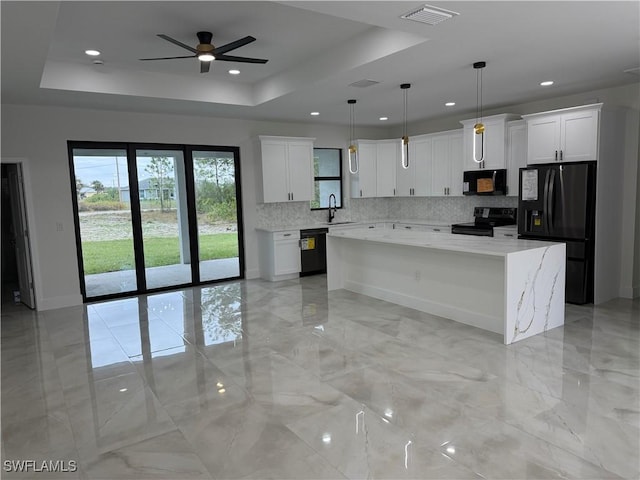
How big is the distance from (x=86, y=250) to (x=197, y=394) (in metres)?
4.00

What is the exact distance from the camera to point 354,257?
20.8ft

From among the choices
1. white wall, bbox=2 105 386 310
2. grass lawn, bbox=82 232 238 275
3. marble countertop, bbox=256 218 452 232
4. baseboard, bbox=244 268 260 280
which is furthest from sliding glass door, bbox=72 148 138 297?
marble countertop, bbox=256 218 452 232

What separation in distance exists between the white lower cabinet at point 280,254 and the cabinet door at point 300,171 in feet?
2.48

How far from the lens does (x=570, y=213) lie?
5.40 meters

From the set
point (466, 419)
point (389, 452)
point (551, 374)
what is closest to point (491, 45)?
point (551, 374)

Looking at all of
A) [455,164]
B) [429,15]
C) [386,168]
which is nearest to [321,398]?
[429,15]

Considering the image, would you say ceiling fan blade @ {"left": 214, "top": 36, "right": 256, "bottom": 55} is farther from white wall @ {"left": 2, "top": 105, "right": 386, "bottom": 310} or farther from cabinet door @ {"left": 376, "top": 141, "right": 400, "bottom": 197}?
cabinet door @ {"left": 376, "top": 141, "right": 400, "bottom": 197}

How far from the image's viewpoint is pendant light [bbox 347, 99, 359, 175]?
6.04 meters

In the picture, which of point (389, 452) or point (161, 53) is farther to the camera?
point (161, 53)

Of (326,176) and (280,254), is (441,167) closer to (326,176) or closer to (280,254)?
(326,176)

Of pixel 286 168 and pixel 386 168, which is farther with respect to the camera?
pixel 386 168

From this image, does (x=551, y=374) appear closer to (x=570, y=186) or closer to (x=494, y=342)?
(x=494, y=342)

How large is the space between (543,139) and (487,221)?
1722mm

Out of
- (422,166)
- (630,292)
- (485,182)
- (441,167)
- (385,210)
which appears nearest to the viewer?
(630,292)
